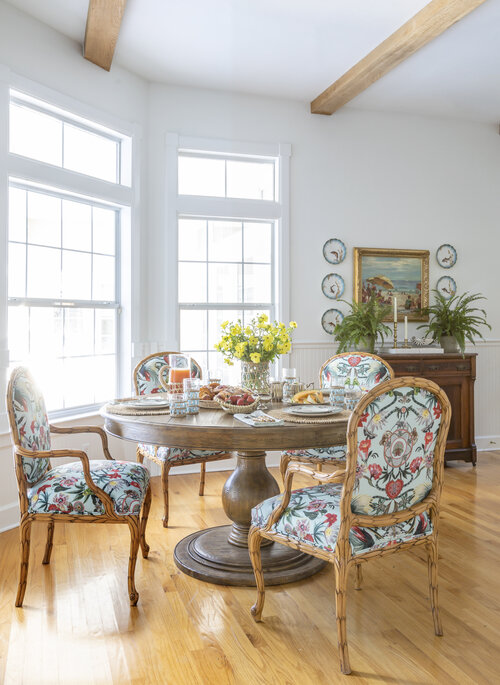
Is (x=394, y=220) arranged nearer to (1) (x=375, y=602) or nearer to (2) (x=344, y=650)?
(1) (x=375, y=602)

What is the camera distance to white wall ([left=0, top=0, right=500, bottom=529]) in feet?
14.6

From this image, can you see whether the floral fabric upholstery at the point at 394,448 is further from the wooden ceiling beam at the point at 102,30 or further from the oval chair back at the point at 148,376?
the wooden ceiling beam at the point at 102,30

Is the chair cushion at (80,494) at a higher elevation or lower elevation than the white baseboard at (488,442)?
higher

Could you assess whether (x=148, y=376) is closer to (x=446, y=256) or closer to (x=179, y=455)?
(x=179, y=455)

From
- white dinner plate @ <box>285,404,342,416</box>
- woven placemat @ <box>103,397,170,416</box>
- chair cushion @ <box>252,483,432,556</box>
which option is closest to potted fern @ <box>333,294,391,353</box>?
white dinner plate @ <box>285,404,342,416</box>

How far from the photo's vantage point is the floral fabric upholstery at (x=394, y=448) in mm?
1868

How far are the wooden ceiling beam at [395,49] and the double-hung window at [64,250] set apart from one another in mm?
1665

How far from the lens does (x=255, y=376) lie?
2867mm

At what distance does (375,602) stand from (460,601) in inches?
14.1

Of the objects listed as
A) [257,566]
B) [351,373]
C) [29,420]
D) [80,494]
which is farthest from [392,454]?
[351,373]

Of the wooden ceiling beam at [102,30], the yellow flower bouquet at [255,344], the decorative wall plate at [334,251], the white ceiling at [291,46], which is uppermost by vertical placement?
the white ceiling at [291,46]

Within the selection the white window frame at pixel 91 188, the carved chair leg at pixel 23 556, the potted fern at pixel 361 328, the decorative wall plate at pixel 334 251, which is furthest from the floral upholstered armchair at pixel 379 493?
the decorative wall plate at pixel 334 251

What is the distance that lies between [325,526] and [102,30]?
322 centimetres

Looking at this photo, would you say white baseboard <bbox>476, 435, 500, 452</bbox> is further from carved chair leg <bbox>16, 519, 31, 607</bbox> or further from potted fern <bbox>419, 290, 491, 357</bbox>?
carved chair leg <bbox>16, 519, 31, 607</bbox>
